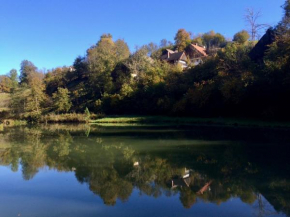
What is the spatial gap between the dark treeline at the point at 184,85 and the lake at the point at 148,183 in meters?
16.3

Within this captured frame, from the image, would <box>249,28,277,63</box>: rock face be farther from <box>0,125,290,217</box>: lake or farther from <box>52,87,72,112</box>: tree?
<box>52,87,72,112</box>: tree

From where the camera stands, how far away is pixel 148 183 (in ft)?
26.1

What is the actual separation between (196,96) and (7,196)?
30.5 meters

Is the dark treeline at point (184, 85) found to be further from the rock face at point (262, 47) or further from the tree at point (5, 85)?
the tree at point (5, 85)

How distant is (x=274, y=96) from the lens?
2694cm

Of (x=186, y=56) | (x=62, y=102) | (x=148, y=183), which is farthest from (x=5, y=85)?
(x=148, y=183)

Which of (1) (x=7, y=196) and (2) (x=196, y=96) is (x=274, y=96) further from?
(1) (x=7, y=196)

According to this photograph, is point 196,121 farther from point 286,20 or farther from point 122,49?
point 122,49

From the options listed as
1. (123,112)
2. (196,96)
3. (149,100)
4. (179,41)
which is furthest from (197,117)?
(179,41)

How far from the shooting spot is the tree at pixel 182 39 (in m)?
80.8

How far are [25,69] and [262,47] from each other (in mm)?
78899

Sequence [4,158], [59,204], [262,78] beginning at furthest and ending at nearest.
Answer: [262,78], [4,158], [59,204]

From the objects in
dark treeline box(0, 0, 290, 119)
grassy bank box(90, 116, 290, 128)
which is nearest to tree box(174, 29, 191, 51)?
dark treeline box(0, 0, 290, 119)

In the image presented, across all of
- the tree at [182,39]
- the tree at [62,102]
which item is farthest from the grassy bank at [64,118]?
the tree at [182,39]
